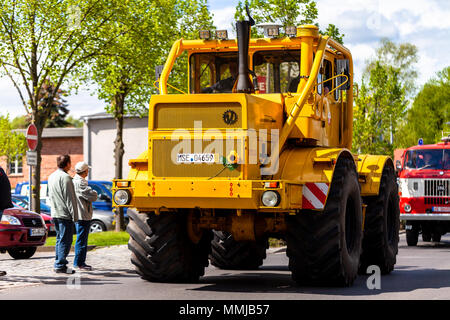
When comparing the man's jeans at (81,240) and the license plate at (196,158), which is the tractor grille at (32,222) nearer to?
the man's jeans at (81,240)

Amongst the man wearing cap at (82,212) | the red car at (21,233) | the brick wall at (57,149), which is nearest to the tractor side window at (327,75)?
the man wearing cap at (82,212)

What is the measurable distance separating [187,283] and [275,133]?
8.09 ft

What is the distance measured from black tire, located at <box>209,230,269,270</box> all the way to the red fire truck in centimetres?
783

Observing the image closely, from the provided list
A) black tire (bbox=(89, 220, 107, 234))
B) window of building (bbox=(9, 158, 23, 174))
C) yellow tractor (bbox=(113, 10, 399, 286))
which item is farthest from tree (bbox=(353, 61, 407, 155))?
window of building (bbox=(9, 158, 23, 174))

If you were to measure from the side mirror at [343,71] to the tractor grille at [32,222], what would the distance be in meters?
7.75

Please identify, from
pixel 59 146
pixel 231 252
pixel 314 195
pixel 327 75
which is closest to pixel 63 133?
pixel 59 146

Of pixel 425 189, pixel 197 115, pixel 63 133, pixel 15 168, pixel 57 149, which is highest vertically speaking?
pixel 63 133

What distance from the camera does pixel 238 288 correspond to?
38.8 feet

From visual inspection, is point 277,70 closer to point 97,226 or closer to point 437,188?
point 437,188

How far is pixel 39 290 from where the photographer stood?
38.0 feet

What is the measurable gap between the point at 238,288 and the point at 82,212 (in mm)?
3218

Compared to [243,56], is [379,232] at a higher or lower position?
lower

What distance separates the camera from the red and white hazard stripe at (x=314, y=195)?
35.9 ft

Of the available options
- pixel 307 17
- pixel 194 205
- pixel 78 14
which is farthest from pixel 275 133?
pixel 307 17
